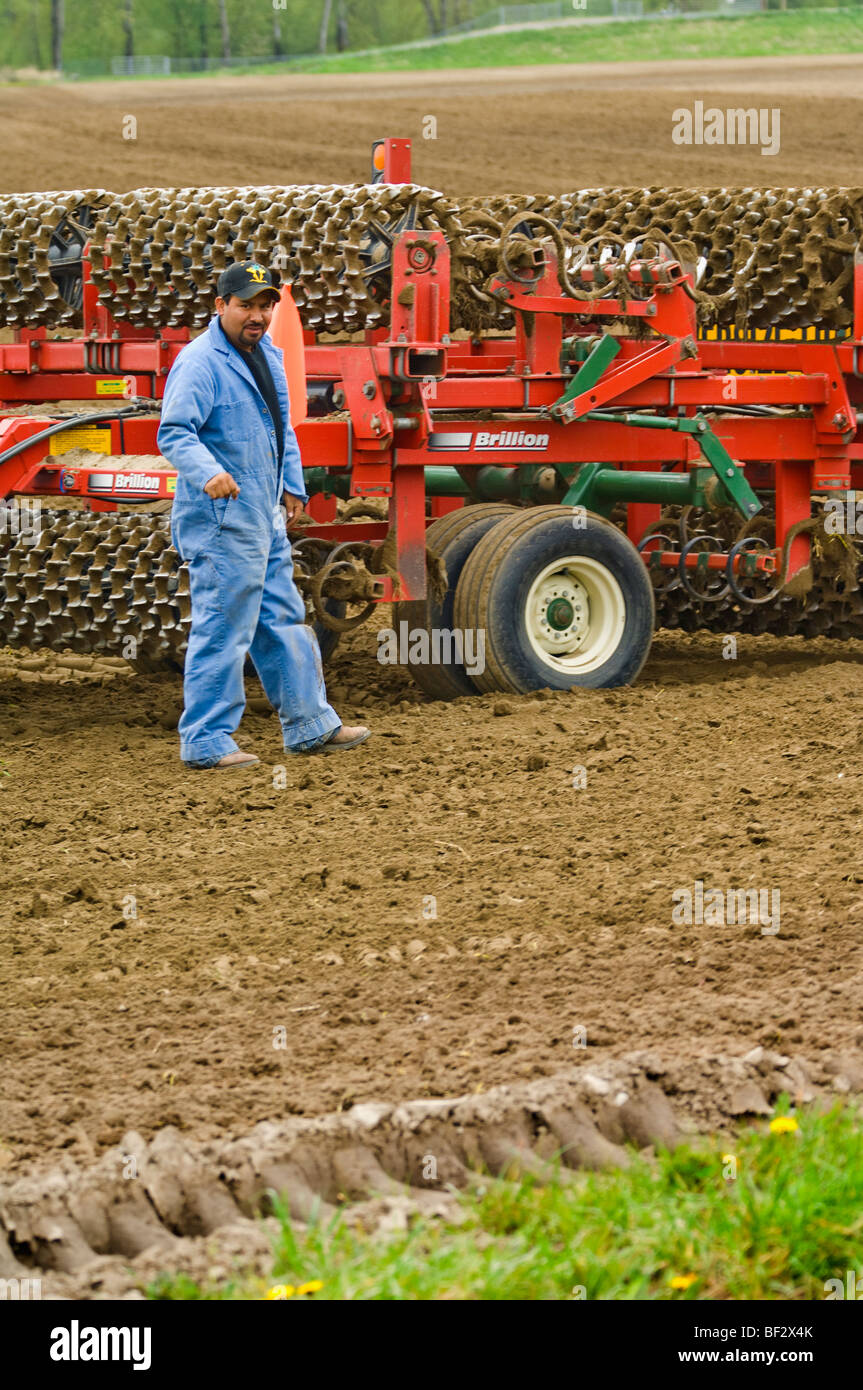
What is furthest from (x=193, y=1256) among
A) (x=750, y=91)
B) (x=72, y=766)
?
(x=750, y=91)

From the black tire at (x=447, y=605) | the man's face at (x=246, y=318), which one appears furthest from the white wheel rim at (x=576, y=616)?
the man's face at (x=246, y=318)

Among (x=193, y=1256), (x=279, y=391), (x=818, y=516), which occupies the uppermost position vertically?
(x=279, y=391)

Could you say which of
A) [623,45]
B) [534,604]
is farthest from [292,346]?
[623,45]

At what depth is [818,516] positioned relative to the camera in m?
8.20

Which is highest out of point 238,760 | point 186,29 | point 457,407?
point 186,29

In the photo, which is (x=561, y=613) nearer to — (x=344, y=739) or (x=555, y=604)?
(x=555, y=604)

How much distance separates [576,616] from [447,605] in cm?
57

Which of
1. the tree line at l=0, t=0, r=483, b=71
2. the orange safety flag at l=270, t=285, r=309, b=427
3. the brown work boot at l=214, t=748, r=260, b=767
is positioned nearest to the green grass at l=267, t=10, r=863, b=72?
the tree line at l=0, t=0, r=483, b=71

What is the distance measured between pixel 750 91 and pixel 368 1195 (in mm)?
31990

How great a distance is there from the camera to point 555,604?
7590 millimetres

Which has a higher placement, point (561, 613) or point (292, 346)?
point (292, 346)

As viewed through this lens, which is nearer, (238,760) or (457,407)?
(238,760)

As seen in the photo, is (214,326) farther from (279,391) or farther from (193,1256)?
(193,1256)

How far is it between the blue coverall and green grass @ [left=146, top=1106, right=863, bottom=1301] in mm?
3400
